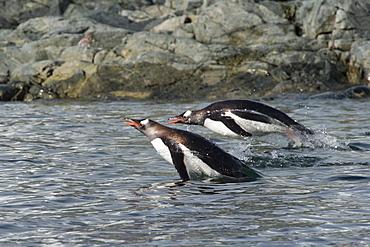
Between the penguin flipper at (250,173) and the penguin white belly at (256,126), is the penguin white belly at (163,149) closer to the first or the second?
the penguin flipper at (250,173)

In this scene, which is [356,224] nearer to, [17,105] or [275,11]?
[17,105]

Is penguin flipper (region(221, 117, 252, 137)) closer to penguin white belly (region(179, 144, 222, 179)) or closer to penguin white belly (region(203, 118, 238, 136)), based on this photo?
penguin white belly (region(203, 118, 238, 136))

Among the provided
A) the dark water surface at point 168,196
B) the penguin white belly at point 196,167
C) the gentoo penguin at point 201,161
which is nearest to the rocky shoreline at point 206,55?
the dark water surface at point 168,196

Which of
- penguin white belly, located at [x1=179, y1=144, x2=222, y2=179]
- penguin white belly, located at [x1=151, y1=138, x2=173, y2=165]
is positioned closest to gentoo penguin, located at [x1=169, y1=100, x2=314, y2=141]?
penguin white belly, located at [x1=151, y1=138, x2=173, y2=165]

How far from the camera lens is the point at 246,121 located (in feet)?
31.7

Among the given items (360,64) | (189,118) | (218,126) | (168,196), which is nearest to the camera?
(168,196)

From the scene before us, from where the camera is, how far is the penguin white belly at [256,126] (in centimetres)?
966

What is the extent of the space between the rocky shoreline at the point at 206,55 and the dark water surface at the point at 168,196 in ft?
30.5

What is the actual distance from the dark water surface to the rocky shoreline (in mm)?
9304

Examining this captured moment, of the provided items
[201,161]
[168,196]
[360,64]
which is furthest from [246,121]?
[360,64]

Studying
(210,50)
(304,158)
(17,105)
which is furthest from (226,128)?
(210,50)

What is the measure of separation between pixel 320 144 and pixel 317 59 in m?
12.2

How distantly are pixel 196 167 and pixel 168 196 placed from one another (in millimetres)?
965

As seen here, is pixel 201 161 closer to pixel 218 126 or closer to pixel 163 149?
pixel 163 149
